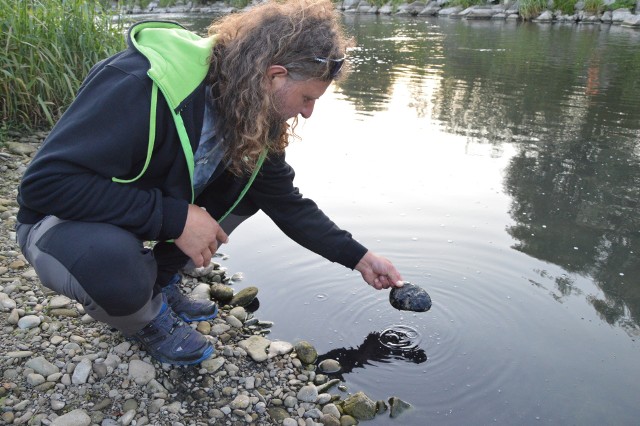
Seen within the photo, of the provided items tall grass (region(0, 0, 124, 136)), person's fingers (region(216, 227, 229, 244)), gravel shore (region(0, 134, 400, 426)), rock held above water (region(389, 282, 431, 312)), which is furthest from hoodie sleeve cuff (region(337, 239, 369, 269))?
tall grass (region(0, 0, 124, 136))

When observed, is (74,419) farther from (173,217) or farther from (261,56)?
(261,56)

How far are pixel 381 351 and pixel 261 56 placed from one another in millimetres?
1384

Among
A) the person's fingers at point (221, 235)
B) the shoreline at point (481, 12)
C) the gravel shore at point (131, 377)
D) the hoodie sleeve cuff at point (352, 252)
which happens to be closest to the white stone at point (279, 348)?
the gravel shore at point (131, 377)

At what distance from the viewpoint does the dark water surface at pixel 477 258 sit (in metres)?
2.46

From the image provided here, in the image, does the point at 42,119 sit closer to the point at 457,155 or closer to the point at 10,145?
the point at 10,145

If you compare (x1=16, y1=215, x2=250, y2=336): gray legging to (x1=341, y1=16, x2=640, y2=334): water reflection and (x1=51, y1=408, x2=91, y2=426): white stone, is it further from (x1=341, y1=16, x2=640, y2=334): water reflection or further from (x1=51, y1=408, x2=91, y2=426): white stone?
(x1=341, y1=16, x2=640, y2=334): water reflection

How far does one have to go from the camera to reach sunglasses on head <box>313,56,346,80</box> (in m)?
1.90

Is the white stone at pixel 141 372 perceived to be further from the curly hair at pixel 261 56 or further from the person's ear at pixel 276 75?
the person's ear at pixel 276 75

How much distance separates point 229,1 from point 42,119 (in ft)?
82.1

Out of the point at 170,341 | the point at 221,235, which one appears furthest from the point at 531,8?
the point at 170,341

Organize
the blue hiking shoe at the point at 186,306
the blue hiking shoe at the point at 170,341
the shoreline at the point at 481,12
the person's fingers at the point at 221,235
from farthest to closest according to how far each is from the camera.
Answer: the shoreline at the point at 481,12 < the blue hiking shoe at the point at 186,306 < the blue hiking shoe at the point at 170,341 < the person's fingers at the point at 221,235

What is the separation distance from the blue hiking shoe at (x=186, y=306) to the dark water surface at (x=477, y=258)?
33 cm

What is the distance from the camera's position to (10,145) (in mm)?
4223

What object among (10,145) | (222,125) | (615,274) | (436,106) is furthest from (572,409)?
(436,106)
